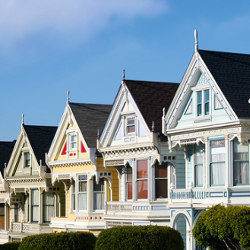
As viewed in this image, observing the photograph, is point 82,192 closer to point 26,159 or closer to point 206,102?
point 26,159

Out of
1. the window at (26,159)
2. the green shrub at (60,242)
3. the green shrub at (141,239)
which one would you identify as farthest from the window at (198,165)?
the window at (26,159)

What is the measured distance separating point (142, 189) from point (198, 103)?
715 cm

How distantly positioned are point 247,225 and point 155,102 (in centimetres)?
1296

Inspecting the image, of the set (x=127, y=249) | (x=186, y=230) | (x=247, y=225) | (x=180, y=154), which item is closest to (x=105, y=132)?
(x=180, y=154)

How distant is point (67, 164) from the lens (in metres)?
48.2

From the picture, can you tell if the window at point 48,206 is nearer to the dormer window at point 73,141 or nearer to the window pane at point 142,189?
the dormer window at point 73,141

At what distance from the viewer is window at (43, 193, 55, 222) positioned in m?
53.5

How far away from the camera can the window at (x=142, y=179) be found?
134ft

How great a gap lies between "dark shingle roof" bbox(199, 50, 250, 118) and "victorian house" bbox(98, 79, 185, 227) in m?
5.52

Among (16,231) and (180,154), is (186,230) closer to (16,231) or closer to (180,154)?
(180,154)

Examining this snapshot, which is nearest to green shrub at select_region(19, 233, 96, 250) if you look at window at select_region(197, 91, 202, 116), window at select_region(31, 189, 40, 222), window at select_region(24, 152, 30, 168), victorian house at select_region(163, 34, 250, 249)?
victorian house at select_region(163, 34, 250, 249)

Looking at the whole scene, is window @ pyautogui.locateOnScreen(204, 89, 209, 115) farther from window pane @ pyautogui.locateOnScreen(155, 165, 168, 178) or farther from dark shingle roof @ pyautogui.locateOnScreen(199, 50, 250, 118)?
window pane @ pyautogui.locateOnScreen(155, 165, 168, 178)

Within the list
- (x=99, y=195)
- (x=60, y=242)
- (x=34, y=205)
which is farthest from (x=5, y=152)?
(x=60, y=242)

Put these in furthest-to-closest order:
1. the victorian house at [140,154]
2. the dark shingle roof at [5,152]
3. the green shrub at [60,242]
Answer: the dark shingle roof at [5,152] < the victorian house at [140,154] < the green shrub at [60,242]
